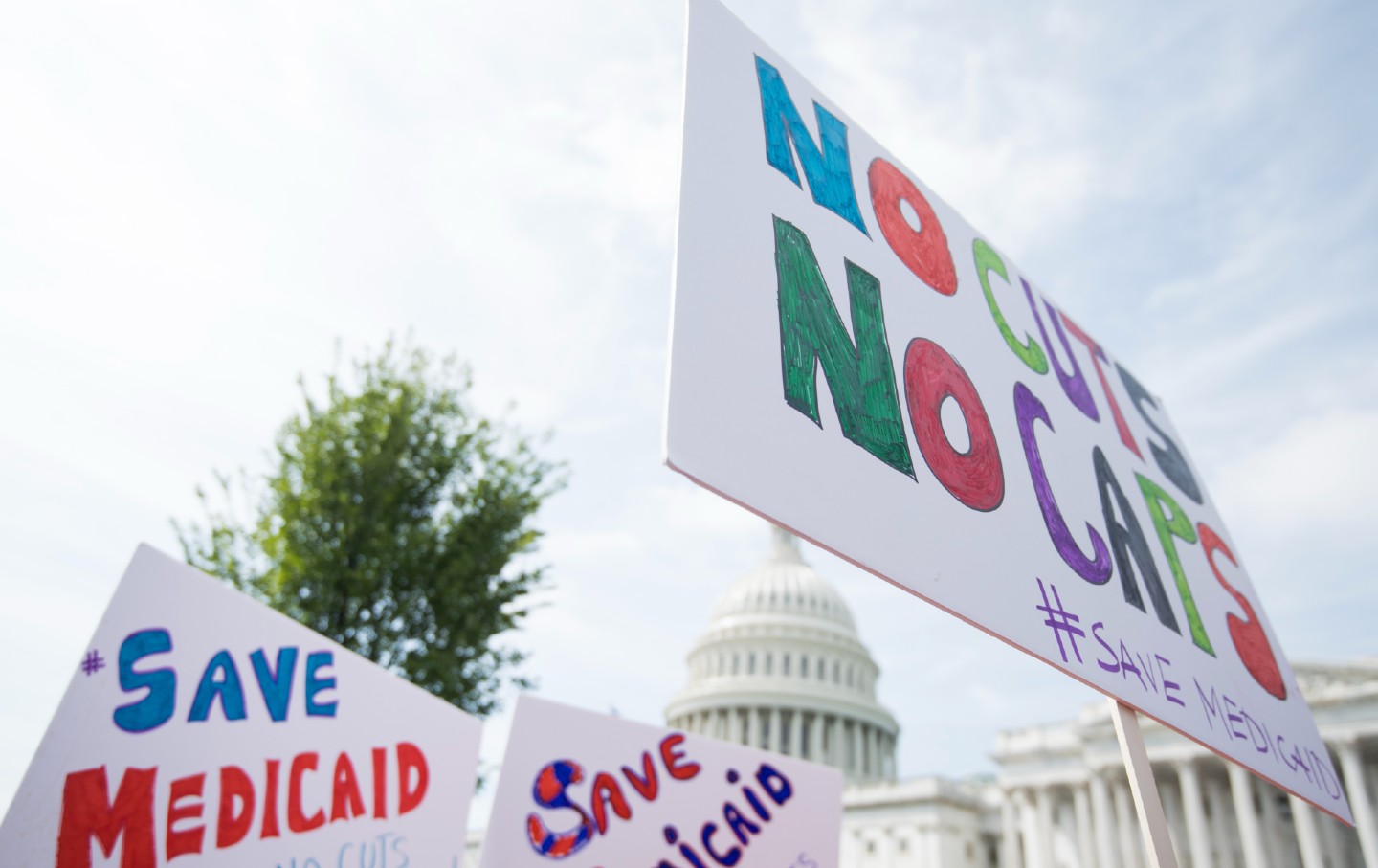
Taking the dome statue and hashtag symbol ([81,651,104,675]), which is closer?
hashtag symbol ([81,651,104,675])

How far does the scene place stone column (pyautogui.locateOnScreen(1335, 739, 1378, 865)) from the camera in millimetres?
32938

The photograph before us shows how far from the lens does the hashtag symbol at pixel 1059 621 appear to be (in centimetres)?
346

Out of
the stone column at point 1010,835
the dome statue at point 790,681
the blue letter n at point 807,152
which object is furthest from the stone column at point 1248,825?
the blue letter n at point 807,152

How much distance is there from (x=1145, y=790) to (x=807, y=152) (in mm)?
2926

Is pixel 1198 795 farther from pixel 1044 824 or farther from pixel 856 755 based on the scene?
pixel 856 755

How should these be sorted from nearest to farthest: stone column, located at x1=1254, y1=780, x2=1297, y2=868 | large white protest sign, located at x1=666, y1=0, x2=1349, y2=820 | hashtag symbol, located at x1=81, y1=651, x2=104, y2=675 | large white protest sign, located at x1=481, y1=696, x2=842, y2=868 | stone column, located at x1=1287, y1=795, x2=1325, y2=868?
large white protest sign, located at x1=666, y1=0, x2=1349, y2=820, hashtag symbol, located at x1=81, y1=651, x2=104, y2=675, large white protest sign, located at x1=481, y1=696, x2=842, y2=868, stone column, located at x1=1287, y1=795, x2=1325, y2=868, stone column, located at x1=1254, y1=780, x2=1297, y2=868

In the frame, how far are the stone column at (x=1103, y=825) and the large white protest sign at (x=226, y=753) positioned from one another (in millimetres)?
42465

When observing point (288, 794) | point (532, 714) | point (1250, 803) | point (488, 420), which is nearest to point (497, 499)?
point (488, 420)

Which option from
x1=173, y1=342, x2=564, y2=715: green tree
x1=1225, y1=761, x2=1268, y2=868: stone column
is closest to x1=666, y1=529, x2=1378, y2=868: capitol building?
x1=1225, y1=761, x2=1268, y2=868: stone column

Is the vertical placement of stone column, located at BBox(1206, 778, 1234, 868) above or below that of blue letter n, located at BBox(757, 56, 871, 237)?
above

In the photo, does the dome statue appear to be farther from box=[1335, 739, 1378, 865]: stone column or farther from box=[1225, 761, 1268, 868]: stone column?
box=[1335, 739, 1378, 865]: stone column

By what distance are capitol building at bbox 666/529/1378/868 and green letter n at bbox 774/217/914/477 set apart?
26.2 metres

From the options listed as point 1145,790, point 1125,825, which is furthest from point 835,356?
point 1125,825

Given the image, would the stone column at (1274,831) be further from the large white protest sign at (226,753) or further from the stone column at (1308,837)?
the large white protest sign at (226,753)
